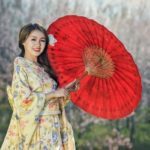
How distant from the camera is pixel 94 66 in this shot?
3293 mm

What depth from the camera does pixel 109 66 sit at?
338 centimetres

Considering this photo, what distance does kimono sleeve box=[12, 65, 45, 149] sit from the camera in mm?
3033

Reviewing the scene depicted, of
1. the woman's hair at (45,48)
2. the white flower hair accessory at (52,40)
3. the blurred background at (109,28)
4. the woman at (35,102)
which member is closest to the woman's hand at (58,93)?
the woman at (35,102)

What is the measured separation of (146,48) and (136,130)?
2.50ft

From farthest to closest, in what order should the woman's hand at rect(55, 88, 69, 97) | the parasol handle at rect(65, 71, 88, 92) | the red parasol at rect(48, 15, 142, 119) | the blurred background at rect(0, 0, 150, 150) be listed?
the blurred background at rect(0, 0, 150, 150)
the red parasol at rect(48, 15, 142, 119)
the parasol handle at rect(65, 71, 88, 92)
the woman's hand at rect(55, 88, 69, 97)

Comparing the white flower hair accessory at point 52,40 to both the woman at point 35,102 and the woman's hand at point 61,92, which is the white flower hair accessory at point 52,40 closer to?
the woman at point 35,102

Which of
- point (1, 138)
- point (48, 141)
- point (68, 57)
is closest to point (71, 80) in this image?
point (68, 57)

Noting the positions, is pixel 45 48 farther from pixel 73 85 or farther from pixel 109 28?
pixel 109 28

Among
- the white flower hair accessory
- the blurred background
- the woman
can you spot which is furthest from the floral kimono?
the blurred background

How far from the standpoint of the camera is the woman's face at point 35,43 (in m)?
3.12

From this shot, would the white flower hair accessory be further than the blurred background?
No

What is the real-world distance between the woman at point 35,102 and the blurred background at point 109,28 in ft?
7.39

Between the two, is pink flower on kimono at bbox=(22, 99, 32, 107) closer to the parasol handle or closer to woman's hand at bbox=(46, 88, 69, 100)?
woman's hand at bbox=(46, 88, 69, 100)

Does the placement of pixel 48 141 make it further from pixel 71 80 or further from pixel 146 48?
pixel 146 48
